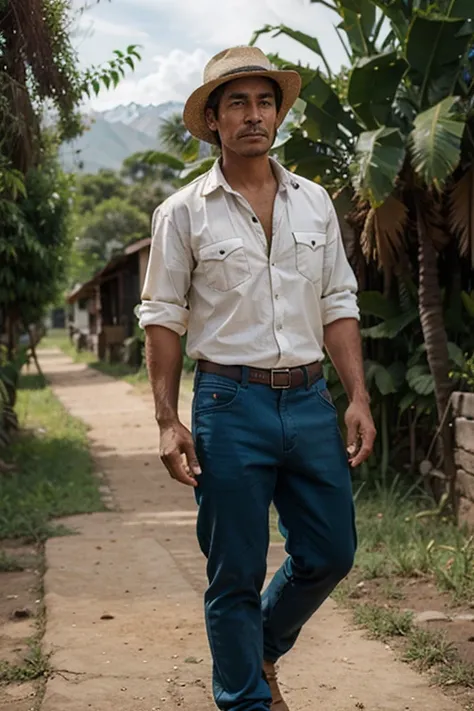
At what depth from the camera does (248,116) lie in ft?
10.8

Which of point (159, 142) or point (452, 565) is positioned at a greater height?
point (159, 142)

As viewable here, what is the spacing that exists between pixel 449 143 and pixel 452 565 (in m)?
2.54

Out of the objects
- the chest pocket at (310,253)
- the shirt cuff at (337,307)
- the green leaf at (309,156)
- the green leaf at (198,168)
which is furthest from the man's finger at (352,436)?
the green leaf at (198,168)

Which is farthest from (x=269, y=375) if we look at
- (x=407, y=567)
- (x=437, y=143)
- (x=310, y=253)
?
(x=437, y=143)

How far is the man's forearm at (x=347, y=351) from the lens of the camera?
3.42m

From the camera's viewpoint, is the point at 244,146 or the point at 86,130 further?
the point at 86,130

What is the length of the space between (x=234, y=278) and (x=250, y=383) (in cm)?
32

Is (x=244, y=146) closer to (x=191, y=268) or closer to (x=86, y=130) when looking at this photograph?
(x=191, y=268)

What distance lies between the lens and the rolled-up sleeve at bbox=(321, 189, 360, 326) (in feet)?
11.3

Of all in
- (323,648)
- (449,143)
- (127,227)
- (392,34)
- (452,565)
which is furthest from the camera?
(127,227)

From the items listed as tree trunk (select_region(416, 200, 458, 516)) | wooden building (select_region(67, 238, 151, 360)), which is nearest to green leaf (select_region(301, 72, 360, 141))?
tree trunk (select_region(416, 200, 458, 516))

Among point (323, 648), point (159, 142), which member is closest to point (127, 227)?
point (159, 142)

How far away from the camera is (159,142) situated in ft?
85.1

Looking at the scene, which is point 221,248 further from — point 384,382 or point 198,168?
point 198,168
